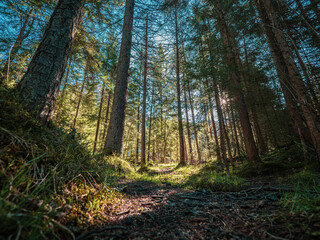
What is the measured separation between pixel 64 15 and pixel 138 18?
18.2 feet

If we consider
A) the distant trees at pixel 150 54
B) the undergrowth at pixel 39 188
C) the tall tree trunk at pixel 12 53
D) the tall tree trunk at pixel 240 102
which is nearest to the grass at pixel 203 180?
the distant trees at pixel 150 54

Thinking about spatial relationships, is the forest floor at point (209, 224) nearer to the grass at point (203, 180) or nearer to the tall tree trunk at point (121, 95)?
the grass at point (203, 180)

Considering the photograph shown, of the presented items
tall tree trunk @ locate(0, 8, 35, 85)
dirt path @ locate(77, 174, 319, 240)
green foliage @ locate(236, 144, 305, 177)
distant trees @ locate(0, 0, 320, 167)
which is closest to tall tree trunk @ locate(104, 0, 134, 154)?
distant trees @ locate(0, 0, 320, 167)

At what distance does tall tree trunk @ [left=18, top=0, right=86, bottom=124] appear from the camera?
198 centimetres

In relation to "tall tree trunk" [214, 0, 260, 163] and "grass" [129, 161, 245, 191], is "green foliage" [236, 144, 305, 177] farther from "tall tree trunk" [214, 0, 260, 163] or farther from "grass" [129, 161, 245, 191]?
"grass" [129, 161, 245, 191]

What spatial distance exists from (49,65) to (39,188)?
1.94 m

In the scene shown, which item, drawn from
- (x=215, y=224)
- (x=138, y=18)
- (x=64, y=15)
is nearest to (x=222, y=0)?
(x=138, y=18)

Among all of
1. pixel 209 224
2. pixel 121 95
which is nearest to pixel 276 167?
pixel 209 224

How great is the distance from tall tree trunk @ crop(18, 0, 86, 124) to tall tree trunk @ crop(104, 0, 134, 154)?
11.7 ft

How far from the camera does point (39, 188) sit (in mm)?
1165

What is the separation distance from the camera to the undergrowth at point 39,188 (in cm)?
82

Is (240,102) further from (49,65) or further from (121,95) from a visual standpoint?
(49,65)

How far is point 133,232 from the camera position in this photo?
124cm

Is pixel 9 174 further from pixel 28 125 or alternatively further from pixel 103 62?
pixel 103 62
